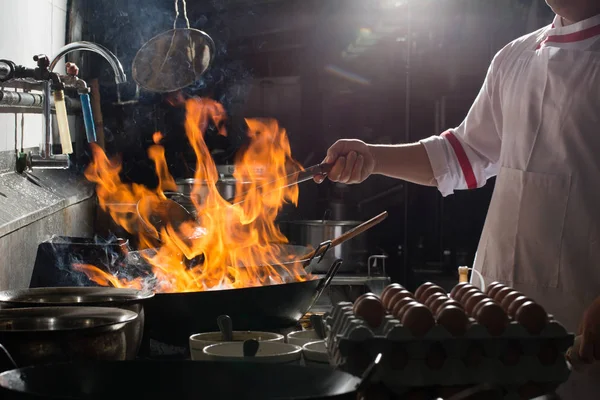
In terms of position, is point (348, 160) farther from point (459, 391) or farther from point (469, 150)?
point (459, 391)

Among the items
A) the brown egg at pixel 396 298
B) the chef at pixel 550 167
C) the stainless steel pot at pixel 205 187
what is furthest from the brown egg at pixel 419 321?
the stainless steel pot at pixel 205 187

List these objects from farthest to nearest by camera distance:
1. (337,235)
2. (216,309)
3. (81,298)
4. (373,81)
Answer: (373,81) → (337,235) → (216,309) → (81,298)

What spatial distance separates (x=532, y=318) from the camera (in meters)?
1.21

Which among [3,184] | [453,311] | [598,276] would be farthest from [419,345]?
[3,184]

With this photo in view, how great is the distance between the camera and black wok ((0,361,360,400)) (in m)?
1.04

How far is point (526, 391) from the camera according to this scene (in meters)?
1.21

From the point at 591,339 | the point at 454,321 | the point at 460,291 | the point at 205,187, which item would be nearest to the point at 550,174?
the point at 591,339

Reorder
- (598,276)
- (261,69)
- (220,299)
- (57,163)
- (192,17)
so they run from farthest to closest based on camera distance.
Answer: (261,69), (192,17), (57,163), (598,276), (220,299)

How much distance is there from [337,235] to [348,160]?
2035 millimetres

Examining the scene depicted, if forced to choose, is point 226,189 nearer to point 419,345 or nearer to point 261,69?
point 261,69

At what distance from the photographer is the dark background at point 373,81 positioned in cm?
623

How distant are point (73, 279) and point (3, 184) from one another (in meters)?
0.45

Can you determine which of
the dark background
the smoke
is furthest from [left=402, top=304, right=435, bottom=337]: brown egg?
the dark background

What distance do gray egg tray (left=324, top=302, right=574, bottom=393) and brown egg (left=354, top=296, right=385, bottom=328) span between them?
13 millimetres
